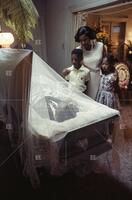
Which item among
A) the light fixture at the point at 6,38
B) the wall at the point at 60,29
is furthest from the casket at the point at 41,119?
the wall at the point at 60,29

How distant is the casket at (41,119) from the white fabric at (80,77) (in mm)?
→ 479

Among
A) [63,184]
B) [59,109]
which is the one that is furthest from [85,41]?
[63,184]

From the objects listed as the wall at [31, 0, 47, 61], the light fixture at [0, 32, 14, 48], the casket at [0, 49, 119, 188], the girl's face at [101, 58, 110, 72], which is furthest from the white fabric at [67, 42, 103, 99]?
the wall at [31, 0, 47, 61]

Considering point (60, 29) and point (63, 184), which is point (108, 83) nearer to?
point (63, 184)

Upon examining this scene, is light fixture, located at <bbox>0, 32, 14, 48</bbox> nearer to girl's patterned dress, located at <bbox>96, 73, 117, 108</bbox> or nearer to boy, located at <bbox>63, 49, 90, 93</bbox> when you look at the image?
boy, located at <bbox>63, 49, 90, 93</bbox>

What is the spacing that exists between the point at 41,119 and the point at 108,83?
1.12 metres

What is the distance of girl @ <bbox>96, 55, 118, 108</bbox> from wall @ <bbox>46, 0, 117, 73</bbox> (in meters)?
1.69

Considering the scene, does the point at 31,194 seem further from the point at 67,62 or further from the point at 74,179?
the point at 67,62

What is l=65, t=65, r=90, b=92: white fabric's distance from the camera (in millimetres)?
2525

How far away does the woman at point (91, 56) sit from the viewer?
8.86ft

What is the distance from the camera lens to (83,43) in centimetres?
273

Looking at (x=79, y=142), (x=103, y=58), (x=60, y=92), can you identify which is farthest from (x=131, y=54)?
(x=79, y=142)

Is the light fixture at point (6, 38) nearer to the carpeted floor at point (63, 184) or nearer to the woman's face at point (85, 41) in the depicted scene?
the woman's face at point (85, 41)

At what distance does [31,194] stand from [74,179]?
1.34ft
